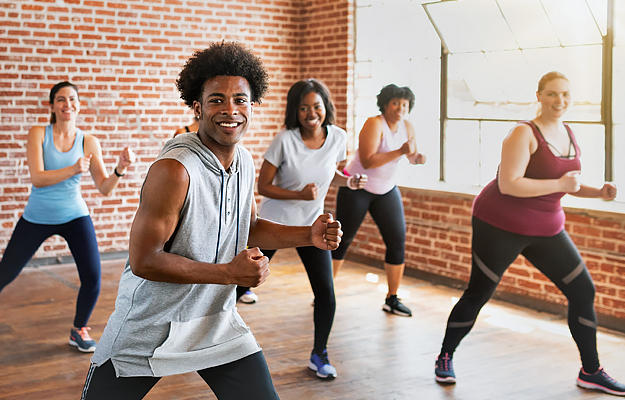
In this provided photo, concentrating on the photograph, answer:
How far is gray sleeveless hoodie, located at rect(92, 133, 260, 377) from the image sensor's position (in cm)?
204

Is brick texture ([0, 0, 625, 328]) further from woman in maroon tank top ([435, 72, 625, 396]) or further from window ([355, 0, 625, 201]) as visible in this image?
woman in maroon tank top ([435, 72, 625, 396])

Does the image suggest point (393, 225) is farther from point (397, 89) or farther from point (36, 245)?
point (36, 245)

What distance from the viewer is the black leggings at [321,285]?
381cm

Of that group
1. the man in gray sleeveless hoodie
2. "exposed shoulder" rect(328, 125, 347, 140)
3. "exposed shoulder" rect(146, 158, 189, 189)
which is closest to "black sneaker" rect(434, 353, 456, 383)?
"exposed shoulder" rect(328, 125, 347, 140)

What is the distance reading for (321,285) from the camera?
384cm

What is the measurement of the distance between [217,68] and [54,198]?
2416 millimetres

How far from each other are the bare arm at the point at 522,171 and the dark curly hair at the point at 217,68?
1728 millimetres

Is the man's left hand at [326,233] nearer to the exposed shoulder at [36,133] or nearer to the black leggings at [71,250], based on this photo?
the black leggings at [71,250]

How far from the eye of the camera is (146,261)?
194cm

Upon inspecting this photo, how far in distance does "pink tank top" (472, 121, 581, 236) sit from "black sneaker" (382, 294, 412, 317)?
1.69 meters

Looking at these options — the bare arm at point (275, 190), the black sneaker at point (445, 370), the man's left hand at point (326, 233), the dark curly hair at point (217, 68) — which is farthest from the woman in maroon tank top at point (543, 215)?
the dark curly hair at point (217, 68)

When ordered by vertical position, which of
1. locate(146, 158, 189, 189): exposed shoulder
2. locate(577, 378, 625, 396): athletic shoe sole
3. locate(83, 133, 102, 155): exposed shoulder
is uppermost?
locate(83, 133, 102, 155): exposed shoulder

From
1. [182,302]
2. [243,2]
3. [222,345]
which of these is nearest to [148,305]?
[182,302]

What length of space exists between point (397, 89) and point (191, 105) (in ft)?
9.69
